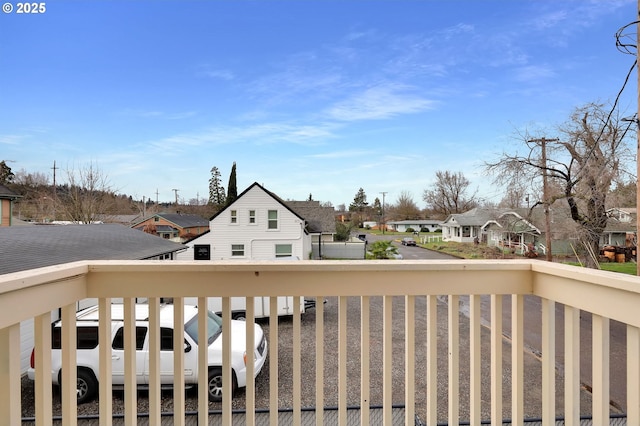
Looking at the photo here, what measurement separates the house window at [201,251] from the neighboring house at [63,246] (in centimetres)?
263

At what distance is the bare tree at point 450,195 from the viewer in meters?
3.16

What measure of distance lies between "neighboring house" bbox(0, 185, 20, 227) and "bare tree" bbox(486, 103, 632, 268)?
3.22m

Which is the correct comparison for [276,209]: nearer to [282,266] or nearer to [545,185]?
[545,185]

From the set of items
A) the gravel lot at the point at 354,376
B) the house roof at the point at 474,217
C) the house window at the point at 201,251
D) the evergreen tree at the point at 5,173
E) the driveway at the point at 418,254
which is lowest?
the gravel lot at the point at 354,376

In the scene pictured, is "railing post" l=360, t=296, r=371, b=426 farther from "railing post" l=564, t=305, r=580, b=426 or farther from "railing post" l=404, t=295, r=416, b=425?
"railing post" l=564, t=305, r=580, b=426

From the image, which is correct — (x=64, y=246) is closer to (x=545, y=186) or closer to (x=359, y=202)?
(x=359, y=202)

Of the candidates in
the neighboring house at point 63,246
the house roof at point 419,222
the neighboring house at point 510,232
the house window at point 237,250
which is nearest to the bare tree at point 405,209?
the house roof at point 419,222

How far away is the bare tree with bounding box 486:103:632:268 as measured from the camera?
83.4 inches

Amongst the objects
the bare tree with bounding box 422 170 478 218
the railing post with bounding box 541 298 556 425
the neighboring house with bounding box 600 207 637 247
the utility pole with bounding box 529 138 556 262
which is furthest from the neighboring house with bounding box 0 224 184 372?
the utility pole with bounding box 529 138 556 262

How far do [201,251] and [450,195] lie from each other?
4650mm

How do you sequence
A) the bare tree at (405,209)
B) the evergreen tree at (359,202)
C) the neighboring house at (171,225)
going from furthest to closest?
the evergreen tree at (359,202), the bare tree at (405,209), the neighboring house at (171,225)

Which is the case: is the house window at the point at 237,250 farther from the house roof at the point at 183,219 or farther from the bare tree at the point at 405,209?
the bare tree at the point at 405,209

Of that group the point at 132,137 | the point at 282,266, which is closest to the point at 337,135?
the point at 132,137

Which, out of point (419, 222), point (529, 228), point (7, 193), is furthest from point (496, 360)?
point (419, 222)
